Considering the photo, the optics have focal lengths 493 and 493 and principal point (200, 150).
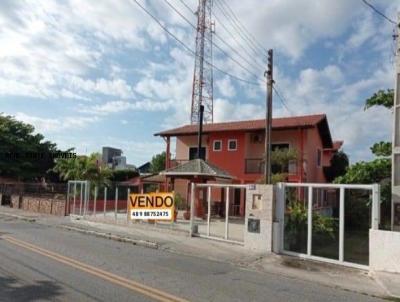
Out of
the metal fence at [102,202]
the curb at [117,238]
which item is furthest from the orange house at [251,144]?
the curb at [117,238]

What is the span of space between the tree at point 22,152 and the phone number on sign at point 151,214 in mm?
25346

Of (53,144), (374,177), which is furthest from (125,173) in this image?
(374,177)

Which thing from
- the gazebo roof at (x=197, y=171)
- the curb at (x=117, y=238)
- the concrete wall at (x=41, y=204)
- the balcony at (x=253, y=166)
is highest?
the balcony at (x=253, y=166)

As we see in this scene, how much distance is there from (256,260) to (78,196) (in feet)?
49.8

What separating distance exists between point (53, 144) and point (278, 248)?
3764cm

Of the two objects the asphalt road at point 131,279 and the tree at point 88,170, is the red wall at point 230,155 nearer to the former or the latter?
the tree at point 88,170

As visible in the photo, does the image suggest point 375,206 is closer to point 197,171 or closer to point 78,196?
point 197,171

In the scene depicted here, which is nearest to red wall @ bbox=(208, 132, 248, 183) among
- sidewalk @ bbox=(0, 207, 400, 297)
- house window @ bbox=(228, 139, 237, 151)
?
house window @ bbox=(228, 139, 237, 151)

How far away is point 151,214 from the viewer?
64.8 feet

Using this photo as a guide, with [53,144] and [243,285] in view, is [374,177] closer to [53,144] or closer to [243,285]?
[243,285]

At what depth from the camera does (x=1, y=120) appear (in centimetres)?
4494

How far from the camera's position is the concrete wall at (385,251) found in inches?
446

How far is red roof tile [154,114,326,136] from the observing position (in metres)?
30.3

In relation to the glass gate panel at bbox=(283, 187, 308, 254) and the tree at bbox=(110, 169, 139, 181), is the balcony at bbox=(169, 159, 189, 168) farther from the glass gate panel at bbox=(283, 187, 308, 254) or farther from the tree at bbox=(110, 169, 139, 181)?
the glass gate panel at bbox=(283, 187, 308, 254)
